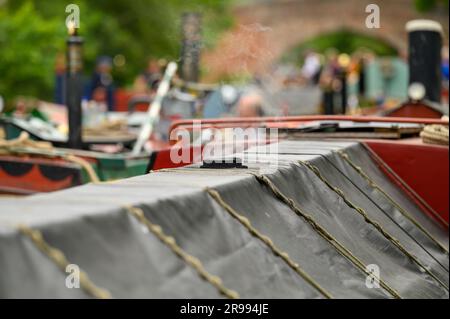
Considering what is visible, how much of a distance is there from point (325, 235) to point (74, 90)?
5.53 meters

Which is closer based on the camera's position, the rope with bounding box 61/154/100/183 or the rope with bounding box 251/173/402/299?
the rope with bounding box 251/173/402/299

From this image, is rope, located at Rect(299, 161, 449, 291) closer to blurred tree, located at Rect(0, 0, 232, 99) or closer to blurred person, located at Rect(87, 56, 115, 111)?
blurred person, located at Rect(87, 56, 115, 111)

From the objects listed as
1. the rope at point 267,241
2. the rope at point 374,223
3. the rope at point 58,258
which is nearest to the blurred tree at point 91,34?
the rope at point 374,223

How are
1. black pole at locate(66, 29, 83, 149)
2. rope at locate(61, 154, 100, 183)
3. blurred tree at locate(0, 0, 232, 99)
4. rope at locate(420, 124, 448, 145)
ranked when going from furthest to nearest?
blurred tree at locate(0, 0, 232, 99) < black pole at locate(66, 29, 83, 149) < rope at locate(61, 154, 100, 183) < rope at locate(420, 124, 448, 145)

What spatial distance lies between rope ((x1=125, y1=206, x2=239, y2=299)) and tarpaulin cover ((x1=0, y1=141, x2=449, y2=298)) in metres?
0.01

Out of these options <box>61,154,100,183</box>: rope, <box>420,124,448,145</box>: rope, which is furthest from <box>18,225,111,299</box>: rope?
<box>61,154,100,183</box>: rope

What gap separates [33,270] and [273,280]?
3.37 feet

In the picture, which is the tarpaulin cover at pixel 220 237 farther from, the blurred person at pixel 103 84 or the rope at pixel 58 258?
the blurred person at pixel 103 84

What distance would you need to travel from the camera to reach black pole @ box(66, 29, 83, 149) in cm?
875

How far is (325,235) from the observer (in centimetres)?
367

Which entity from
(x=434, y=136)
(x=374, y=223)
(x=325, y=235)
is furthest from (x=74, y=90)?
(x=325, y=235)

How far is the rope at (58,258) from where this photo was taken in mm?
2217

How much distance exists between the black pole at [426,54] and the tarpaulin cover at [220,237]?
4336mm
